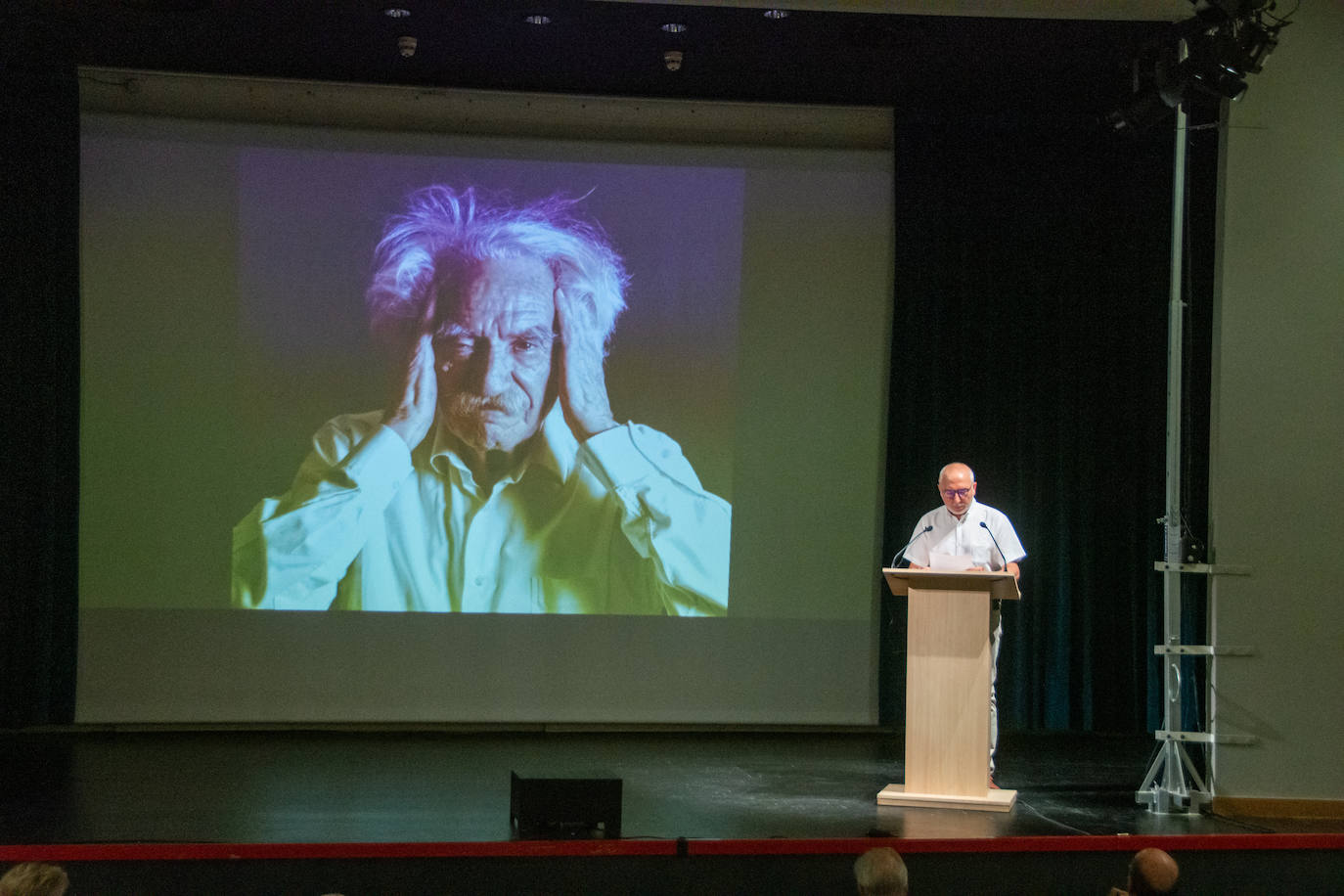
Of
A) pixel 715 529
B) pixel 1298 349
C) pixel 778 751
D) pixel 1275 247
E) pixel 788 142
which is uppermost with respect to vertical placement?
pixel 788 142

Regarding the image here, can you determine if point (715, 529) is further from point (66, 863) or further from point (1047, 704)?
point (66, 863)

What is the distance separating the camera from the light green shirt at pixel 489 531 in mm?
7785

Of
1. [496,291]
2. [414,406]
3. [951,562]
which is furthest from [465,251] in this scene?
[951,562]

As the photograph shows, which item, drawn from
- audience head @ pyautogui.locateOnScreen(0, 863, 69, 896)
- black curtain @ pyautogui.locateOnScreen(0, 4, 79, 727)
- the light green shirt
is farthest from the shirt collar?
black curtain @ pyautogui.locateOnScreen(0, 4, 79, 727)

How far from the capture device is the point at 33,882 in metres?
2.67

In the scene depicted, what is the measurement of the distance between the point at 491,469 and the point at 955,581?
10.5 feet

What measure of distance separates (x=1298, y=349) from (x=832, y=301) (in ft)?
10.3

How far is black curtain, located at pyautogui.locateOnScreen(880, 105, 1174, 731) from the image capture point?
823cm

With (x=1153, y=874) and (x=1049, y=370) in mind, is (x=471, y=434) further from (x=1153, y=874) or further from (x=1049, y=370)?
(x=1153, y=874)

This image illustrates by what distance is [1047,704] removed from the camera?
829 centimetres

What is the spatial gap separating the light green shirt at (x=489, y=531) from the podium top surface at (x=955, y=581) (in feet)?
8.52

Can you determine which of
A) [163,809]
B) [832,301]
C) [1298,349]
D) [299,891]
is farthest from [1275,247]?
[163,809]

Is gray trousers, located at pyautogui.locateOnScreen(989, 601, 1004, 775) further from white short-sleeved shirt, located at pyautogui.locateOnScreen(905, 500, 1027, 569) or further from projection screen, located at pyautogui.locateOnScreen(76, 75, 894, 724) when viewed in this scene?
projection screen, located at pyautogui.locateOnScreen(76, 75, 894, 724)

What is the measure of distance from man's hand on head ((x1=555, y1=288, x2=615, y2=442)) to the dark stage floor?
1.76 m
